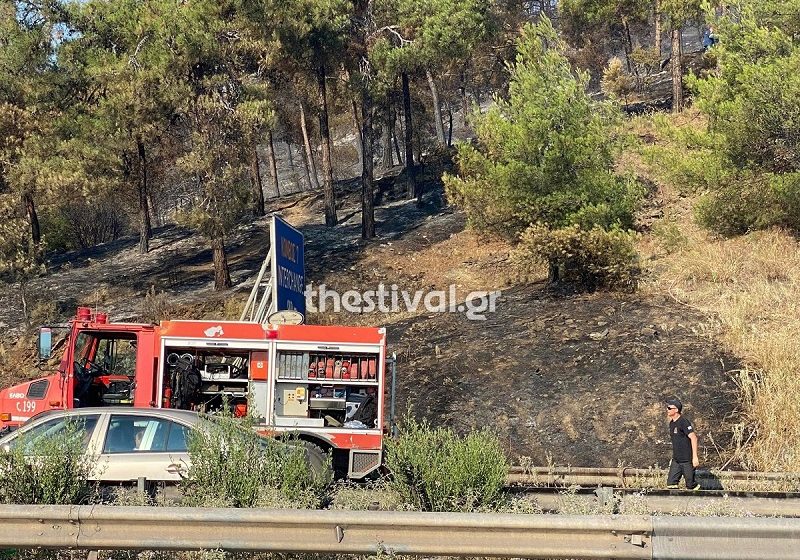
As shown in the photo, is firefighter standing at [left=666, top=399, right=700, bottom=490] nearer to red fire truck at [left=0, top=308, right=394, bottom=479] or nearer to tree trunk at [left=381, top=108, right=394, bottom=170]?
red fire truck at [left=0, top=308, right=394, bottom=479]

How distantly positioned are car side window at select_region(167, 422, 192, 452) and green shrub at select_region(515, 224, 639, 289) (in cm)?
1449

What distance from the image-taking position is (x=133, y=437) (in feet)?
31.9

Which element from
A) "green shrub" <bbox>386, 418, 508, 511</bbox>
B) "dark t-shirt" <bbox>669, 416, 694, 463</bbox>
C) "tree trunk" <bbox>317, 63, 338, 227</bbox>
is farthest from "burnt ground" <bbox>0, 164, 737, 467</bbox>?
"green shrub" <bbox>386, 418, 508, 511</bbox>

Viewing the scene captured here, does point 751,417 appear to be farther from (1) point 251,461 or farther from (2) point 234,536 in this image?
(2) point 234,536

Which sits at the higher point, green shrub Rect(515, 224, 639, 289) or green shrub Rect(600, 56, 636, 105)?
green shrub Rect(600, 56, 636, 105)

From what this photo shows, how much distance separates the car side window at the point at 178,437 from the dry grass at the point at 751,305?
914cm

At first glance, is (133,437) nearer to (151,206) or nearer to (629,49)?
(151,206)

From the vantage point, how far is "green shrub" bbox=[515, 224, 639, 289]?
22078mm

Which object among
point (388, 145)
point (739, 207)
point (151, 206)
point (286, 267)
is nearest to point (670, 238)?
point (739, 207)

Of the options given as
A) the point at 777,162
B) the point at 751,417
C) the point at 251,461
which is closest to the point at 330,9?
the point at 777,162

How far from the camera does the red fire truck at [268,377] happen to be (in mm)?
12547

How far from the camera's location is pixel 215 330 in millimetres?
12734

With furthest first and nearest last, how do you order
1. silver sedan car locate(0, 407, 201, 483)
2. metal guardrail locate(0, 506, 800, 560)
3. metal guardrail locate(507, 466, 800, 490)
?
metal guardrail locate(507, 466, 800, 490)
silver sedan car locate(0, 407, 201, 483)
metal guardrail locate(0, 506, 800, 560)

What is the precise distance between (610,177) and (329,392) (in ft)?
43.7
